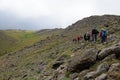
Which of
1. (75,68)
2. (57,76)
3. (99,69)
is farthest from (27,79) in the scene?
(99,69)

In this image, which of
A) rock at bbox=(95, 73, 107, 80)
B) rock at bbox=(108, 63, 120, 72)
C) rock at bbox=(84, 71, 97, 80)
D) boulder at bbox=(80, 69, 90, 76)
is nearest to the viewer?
rock at bbox=(95, 73, 107, 80)

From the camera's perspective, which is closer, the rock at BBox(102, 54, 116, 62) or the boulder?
the rock at BBox(102, 54, 116, 62)

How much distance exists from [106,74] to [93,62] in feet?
13.7

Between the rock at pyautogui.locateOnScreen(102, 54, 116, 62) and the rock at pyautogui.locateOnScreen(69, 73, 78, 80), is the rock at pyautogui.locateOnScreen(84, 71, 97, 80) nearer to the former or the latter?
the rock at pyautogui.locateOnScreen(102, 54, 116, 62)

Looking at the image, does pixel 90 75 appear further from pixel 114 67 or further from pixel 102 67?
pixel 114 67

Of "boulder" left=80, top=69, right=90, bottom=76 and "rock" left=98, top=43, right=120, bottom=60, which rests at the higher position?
"rock" left=98, top=43, right=120, bottom=60

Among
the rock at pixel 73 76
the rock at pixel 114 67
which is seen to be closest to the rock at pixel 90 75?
the rock at pixel 114 67

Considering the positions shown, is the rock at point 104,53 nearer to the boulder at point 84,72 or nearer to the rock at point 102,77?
the boulder at point 84,72

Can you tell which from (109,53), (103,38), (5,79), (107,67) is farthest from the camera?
(5,79)

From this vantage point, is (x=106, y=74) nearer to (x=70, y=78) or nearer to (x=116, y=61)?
(x=116, y=61)

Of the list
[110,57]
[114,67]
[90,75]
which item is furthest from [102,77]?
[110,57]

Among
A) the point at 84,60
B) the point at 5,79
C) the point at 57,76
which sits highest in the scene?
the point at 84,60

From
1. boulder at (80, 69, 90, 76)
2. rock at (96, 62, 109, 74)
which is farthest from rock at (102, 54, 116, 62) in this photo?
boulder at (80, 69, 90, 76)

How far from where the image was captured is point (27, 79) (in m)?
39.3
